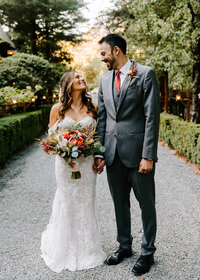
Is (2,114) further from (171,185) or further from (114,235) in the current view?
(114,235)

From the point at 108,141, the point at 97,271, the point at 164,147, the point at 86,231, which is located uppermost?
the point at 108,141

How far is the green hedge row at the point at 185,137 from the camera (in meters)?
6.60

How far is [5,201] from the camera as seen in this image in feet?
16.5

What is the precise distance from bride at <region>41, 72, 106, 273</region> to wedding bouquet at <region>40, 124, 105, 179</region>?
0.44 ft

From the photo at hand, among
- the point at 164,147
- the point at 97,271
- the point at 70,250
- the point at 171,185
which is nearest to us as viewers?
the point at 97,271

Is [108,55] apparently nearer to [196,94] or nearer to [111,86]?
[111,86]

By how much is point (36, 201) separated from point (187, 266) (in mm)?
3002

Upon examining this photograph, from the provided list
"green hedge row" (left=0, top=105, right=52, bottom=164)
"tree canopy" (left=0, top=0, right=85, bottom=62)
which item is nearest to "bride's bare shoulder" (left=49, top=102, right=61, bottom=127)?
"green hedge row" (left=0, top=105, right=52, bottom=164)

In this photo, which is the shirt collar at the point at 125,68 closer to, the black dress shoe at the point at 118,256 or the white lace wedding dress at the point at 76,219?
the white lace wedding dress at the point at 76,219

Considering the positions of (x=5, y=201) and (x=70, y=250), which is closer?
(x=70, y=250)

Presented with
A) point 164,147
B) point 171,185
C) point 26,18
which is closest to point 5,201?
point 171,185

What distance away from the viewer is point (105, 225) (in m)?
3.87

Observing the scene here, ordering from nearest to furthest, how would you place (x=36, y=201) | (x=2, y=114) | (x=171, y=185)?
(x=36, y=201), (x=171, y=185), (x=2, y=114)

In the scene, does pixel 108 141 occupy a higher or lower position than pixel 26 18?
lower
